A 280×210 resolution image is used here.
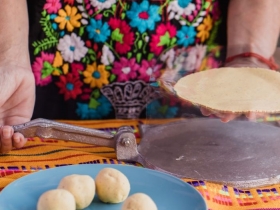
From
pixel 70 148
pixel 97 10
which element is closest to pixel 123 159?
pixel 70 148

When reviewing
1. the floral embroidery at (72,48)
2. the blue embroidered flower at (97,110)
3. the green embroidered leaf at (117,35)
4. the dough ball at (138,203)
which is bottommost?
the blue embroidered flower at (97,110)

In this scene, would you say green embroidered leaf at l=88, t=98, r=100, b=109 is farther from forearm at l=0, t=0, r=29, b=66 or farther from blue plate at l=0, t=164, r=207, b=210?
blue plate at l=0, t=164, r=207, b=210

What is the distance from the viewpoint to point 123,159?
846 millimetres

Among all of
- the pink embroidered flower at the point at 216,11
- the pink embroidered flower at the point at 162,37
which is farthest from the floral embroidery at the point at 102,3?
the pink embroidered flower at the point at 216,11

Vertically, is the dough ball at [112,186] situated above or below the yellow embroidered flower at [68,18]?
below

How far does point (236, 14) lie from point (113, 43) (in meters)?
0.25

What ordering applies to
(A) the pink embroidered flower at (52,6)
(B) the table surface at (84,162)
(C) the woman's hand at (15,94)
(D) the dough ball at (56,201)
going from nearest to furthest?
(D) the dough ball at (56,201) < (B) the table surface at (84,162) < (C) the woman's hand at (15,94) < (A) the pink embroidered flower at (52,6)

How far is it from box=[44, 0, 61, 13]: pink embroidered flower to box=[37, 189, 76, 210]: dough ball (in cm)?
47

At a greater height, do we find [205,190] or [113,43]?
[113,43]

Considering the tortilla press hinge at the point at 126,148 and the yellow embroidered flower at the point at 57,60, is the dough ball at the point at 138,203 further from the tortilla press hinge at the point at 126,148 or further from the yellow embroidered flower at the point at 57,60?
the yellow embroidered flower at the point at 57,60

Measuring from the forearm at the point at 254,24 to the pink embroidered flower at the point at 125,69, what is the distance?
0.18m

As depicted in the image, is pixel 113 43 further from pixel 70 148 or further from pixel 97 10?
pixel 70 148

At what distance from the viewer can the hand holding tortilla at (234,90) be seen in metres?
0.81

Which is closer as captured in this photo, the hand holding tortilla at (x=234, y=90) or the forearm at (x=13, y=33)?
the hand holding tortilla at (x=234, y=90)
